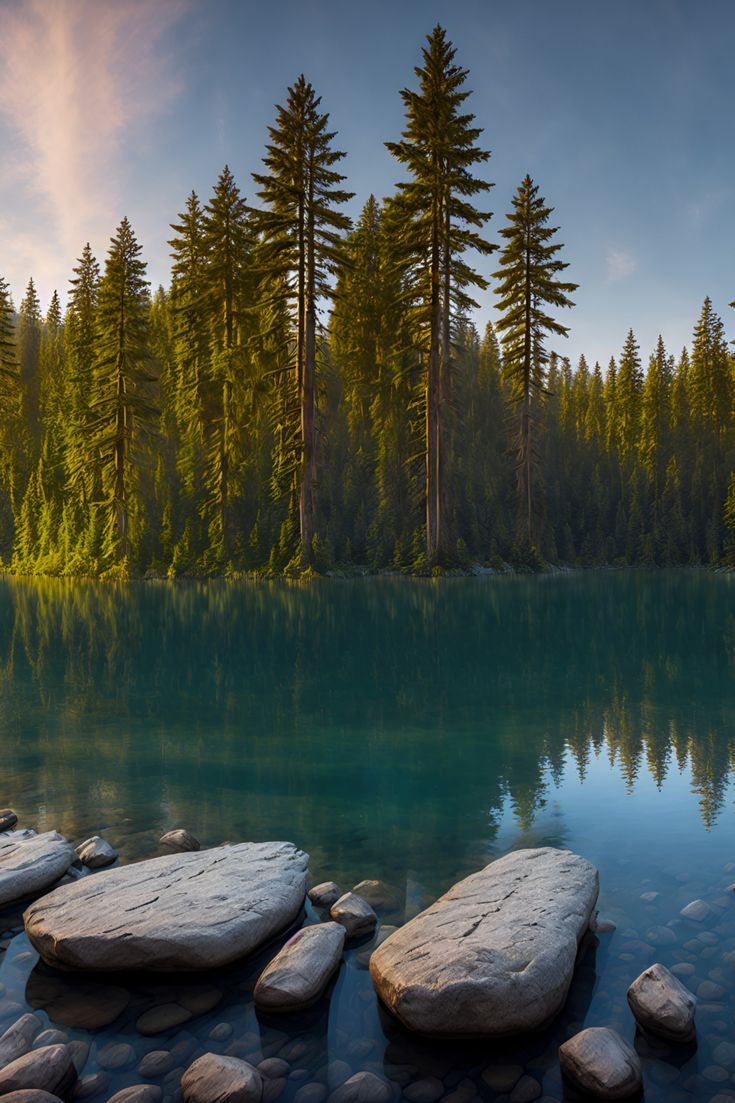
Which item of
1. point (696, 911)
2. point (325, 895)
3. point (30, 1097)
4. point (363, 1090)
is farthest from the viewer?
point (325, 895)

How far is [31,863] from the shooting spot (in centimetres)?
534

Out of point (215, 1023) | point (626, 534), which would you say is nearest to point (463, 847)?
point (215, 1023)

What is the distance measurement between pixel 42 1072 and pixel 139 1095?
50 centimetres

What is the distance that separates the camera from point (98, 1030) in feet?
12.1

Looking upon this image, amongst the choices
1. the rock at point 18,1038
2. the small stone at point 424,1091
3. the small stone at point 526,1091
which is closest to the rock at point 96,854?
the rock at point 18,1038

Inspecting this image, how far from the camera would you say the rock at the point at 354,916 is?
4.63 m

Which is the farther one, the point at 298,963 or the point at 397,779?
the point at 397,779

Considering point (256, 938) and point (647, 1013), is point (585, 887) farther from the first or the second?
point (256, 938)

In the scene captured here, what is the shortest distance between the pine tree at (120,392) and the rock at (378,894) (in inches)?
1362

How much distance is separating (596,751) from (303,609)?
15192mm

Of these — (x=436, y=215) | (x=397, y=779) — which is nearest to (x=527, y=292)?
(x=436, y=215)

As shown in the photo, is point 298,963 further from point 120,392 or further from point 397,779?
point 120,392

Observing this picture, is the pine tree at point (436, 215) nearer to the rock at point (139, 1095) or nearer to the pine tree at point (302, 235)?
the pine tree at point (302, 235)

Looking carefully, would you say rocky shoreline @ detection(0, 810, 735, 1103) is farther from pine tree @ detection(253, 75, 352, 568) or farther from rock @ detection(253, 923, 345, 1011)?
pine tree @ detection(253, 75, 352, 568)
